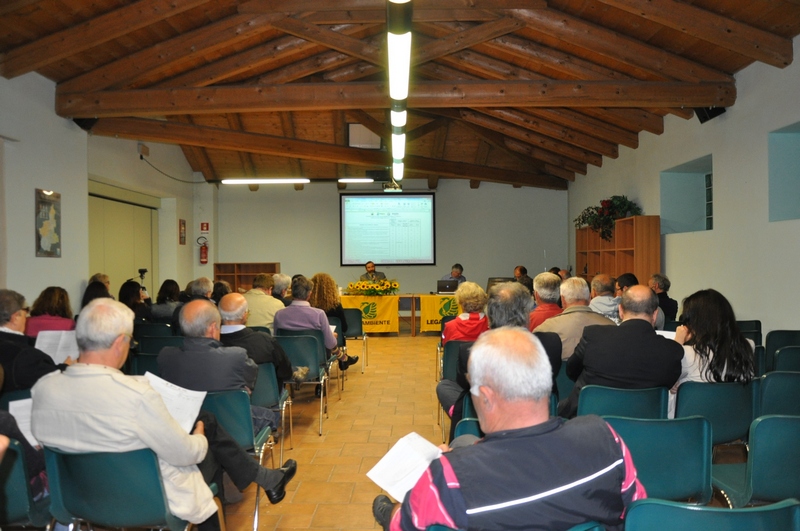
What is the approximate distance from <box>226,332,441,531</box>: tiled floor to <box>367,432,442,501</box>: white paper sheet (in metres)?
1.62

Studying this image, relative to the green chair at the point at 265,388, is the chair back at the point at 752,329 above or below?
above

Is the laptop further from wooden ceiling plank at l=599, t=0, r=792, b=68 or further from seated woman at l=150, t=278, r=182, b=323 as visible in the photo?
wooden ceiling plank at l=599, t=0, r=792, b=68

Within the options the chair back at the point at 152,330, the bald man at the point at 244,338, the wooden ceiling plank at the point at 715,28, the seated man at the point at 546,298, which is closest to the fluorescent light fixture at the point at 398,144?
the wooden ceiling plank at the point at 715,28

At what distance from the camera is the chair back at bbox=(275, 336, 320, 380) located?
495cm

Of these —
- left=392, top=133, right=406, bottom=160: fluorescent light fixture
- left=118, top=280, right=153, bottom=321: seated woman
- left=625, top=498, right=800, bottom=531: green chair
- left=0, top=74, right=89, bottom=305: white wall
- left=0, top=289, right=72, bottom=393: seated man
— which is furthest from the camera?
left=392, top=133, right=406, bottom=160: fluorescent light fixture

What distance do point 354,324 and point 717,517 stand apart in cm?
616

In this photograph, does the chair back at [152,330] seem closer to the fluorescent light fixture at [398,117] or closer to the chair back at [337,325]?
the chair back at [337,325]

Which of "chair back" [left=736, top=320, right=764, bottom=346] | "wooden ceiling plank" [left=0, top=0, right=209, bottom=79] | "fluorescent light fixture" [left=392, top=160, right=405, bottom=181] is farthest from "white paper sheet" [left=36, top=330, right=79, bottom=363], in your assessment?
"fluorescent light fixture" [left=392, top=160, right=405, bottom=181]

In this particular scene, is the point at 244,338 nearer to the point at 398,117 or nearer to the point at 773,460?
the point at 773,460

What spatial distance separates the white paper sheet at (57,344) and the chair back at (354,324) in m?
4.01

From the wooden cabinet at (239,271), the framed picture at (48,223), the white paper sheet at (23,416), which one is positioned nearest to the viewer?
the white paper sheet at (23,416)

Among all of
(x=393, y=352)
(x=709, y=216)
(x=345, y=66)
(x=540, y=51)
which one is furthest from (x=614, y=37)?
(x=393, y=352)

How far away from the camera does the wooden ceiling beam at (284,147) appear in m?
8.54

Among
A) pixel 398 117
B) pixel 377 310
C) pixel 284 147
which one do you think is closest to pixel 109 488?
pixel 398 117
